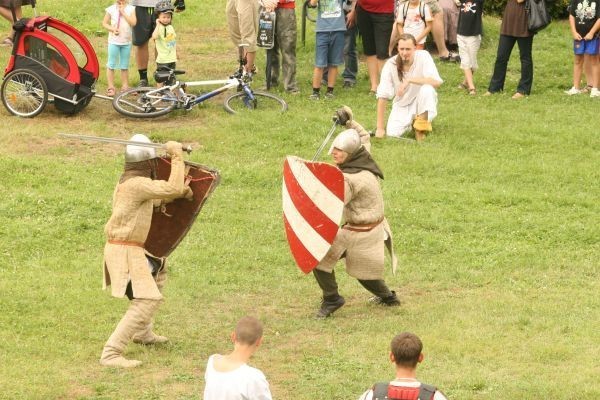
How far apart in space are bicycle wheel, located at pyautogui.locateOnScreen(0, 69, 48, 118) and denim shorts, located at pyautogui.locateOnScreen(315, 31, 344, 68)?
3.80 m

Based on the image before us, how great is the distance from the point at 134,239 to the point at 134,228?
95 mm

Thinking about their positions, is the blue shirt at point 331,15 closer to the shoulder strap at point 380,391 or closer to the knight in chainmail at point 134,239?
the knight in chainmail at point 134,239

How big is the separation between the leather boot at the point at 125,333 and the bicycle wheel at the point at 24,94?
23.7ft

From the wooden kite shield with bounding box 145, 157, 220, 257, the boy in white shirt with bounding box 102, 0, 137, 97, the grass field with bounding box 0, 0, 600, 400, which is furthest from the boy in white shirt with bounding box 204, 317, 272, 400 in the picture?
the boy in white shirt with bounding box 102, 0, 137, 97

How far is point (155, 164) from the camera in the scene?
10.2 m

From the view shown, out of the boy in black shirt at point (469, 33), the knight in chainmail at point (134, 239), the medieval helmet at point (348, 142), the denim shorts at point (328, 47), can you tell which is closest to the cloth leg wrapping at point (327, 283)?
the medieval helmet at point (348, 142)

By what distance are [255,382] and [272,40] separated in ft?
36.6

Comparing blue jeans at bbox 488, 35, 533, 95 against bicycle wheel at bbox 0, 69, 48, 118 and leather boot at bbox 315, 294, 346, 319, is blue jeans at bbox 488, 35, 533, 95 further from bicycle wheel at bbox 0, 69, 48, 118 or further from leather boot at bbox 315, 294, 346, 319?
leather boot at bbox 315, 294, 346, 319

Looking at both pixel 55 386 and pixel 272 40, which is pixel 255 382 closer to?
pixel 55 386

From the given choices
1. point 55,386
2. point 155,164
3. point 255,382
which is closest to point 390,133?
point 155,164

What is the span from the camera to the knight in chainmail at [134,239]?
32.6ft

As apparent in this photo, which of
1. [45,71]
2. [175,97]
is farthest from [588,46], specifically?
[45,71]

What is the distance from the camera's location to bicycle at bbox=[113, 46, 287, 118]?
1711 centimetres

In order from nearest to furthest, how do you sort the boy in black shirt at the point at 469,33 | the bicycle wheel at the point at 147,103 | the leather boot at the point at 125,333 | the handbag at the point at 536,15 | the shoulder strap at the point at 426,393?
the shoulder strap at the point at 426,393 → the leather boot at the point at 125,333 → the bicycle wheel at the point at 147,103 → the handbag at the point at 536,15 → the boy in black shirt at the point at 469,33
